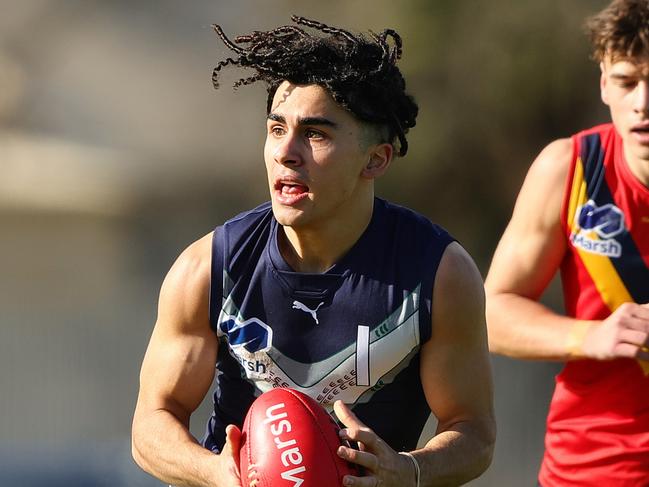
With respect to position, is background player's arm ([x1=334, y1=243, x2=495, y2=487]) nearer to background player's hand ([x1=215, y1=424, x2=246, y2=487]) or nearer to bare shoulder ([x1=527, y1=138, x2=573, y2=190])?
background player's hand ([x1=215, y1=424, x2=246, y2=487])

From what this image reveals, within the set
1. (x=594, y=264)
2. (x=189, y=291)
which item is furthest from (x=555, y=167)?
(x=189, y=291)

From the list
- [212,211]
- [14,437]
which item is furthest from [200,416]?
[212,211]

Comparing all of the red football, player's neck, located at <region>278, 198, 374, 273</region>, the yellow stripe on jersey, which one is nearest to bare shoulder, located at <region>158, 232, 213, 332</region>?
player's neck, located at <region>278, 198, 374, 273</region>

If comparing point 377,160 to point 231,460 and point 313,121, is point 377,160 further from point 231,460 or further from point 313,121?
point 231,460

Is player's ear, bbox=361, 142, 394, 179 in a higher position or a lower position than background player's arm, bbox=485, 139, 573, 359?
higher

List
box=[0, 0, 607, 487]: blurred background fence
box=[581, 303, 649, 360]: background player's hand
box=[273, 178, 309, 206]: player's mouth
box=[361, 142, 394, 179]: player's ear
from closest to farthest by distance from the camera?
1. box=[273, 178, 309, 206]: player's mouth
2. box=[361, 142, 394, 179]: player's ear
3. box=[581, 303, 649, 360]: background player's hand
4. box=[0, 0, 607, 487]: blurred background fence

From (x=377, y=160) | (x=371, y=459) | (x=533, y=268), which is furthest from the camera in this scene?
(x=533, y=268)

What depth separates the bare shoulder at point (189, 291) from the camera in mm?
4555

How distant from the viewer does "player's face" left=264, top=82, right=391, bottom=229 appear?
442 cm

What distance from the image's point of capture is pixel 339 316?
4543 mm

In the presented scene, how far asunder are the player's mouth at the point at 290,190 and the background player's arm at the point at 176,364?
0.35 m

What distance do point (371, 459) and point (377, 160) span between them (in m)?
1.15

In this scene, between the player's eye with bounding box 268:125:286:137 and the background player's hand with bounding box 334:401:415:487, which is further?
the player's eye with bounding box 268:125:286:137

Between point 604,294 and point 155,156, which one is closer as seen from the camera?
point 604,294
